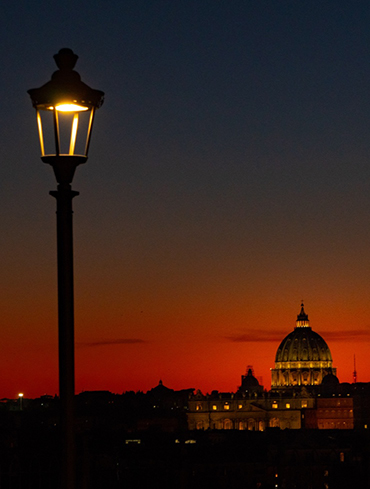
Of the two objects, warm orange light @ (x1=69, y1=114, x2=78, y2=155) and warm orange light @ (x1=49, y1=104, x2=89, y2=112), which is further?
warm orange light @ (x1=49, y1=104, x2=89, y2=112)

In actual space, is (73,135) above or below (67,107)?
below

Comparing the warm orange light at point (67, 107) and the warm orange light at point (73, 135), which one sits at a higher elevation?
the warm orange light at point (67, 107)

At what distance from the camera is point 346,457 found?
400ft

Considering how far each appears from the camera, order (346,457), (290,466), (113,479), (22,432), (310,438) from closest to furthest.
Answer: (113,479) < (290,466) < (22,432) < (346,457) < (310,438)

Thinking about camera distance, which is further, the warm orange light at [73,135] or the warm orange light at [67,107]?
the warm orange light at [67,107]

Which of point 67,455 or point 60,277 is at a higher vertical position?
point 60,277

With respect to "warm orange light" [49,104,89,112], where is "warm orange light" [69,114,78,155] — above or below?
below

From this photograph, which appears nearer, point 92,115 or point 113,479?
point 92,115

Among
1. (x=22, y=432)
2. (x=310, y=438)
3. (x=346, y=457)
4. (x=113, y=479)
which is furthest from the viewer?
(x=310, y=438)

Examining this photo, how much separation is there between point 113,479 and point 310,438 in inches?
3204

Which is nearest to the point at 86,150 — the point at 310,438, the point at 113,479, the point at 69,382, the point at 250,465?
the point at 69,382

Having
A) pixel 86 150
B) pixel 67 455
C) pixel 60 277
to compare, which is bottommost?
pixel 67 455

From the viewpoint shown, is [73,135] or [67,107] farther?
[67,107]

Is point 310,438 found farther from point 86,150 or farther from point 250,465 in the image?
point 86,150
